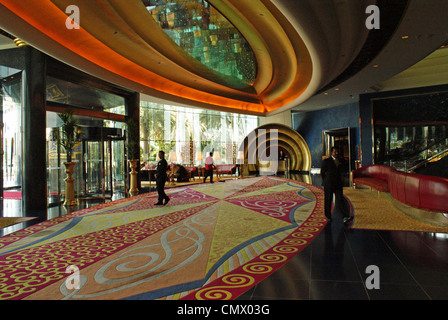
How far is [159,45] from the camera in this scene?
8602 mm

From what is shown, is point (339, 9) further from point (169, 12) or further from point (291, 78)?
point (291, 78)

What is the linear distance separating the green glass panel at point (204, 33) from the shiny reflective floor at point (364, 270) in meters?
5.66

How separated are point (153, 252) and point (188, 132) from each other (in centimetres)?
1630

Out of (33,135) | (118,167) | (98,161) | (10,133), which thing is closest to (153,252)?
(33,135)

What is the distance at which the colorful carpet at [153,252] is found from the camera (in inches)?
101

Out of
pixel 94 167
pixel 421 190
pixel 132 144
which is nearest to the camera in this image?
pixel 421 190

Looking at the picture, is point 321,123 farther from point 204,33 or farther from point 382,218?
point 382,218

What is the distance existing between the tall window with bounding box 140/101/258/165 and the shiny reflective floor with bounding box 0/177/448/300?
1351 centimetres

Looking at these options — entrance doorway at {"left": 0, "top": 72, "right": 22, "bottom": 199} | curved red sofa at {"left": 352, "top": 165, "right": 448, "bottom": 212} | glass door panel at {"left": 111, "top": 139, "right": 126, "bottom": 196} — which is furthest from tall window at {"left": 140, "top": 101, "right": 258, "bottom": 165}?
curved red sofa at {"left": 352, "top": 165, "right": 448, "bottom": 212}

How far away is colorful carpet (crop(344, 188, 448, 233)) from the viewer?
4.56 meters

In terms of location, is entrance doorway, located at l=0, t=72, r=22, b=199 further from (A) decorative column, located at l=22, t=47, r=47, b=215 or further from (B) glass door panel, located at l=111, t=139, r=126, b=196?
(B) glass door panel, located at l=111, t=139, r=126, b=196

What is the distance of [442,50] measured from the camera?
380 inches

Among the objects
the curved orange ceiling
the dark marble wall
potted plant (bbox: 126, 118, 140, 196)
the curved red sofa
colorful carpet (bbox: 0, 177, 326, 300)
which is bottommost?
colorful carpet (bbox: 0, 177, 326, 300)

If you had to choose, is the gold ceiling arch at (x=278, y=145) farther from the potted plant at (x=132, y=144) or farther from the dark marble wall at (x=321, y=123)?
the potted plant at (x=132, y=144)
